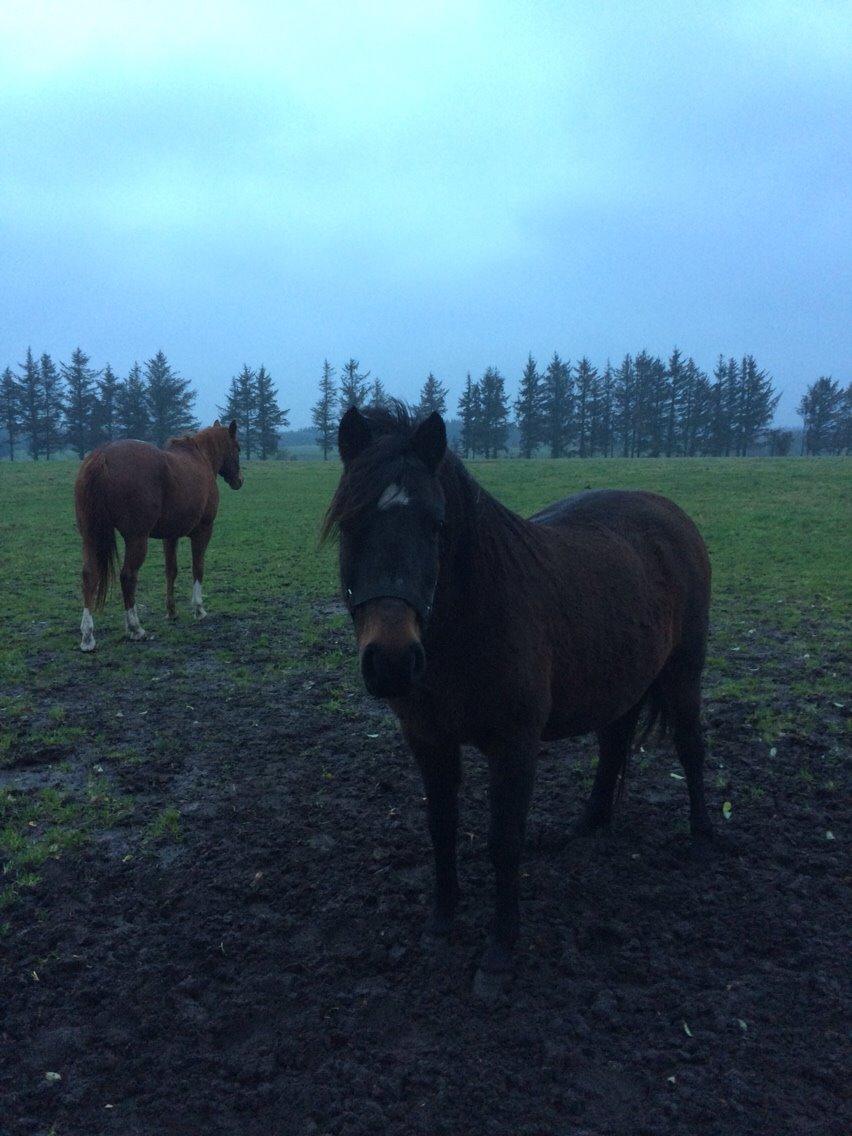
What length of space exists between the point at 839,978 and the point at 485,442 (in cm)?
6711

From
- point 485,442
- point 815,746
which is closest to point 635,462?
point 485,442

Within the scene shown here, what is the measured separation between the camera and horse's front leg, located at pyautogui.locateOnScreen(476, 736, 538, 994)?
9.68 ft

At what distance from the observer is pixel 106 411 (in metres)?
61.5

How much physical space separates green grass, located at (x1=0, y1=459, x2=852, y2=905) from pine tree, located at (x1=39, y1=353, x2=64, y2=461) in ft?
157

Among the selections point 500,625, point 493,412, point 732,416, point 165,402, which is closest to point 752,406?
point 732,416

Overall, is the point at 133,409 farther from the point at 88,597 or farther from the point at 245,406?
the point at 88,597

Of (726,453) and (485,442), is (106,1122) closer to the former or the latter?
(485,442)

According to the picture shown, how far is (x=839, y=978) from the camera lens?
9.65 ft

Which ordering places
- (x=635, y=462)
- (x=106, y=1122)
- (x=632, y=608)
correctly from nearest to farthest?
1. (x=106, y=1122)
2. (x=632, y=608)
3. (x=635, y=462)

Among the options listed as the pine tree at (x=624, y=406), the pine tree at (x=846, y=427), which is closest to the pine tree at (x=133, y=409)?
the pine tree at (x=624, y=406)

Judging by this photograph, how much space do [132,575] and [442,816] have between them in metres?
6.02

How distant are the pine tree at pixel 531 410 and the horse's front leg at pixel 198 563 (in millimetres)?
64032

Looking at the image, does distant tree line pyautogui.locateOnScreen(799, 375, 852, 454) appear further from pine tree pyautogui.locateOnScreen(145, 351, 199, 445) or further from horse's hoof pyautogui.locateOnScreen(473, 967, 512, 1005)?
horse's hoof pyautogui.locateOnScreen(473, 967, 512, 1005)

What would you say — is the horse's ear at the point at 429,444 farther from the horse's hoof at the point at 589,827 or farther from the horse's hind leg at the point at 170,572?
the horse's hind leg at the point at 170,572
